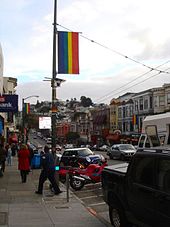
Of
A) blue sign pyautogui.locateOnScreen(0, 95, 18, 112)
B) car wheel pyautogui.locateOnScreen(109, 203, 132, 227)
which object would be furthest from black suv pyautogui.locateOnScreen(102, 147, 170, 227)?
blue sign pyautogui.locateOnScreen(0, 95, 18, 112)

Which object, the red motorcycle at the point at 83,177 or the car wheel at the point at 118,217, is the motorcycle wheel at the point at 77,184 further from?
the car wheel at the point at 118,217

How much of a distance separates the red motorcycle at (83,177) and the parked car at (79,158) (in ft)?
16.7

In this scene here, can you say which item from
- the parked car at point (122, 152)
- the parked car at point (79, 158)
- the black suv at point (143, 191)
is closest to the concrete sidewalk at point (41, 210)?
the black suv at point (143, 191)

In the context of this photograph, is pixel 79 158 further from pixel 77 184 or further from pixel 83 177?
pixel 77 184

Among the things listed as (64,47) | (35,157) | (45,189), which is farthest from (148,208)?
(35,157)

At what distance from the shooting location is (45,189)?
1509cm

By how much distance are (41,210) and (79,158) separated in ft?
36.9

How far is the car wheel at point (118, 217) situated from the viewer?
8133mm

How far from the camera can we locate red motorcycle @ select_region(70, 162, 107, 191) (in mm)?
15234

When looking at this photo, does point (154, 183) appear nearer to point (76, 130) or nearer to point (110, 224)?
point (110, 224)

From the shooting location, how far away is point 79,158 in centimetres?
2194

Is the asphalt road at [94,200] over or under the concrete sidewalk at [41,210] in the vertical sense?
under

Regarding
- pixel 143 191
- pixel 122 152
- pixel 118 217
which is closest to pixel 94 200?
pixel 118 217

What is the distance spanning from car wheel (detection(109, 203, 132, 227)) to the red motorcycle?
6.57m
